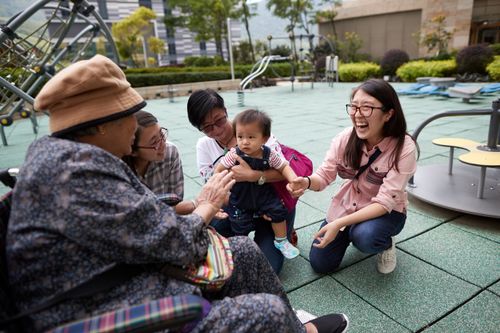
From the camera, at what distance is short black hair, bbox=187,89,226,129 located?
220 cm

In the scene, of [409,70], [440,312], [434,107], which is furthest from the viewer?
[409,70]

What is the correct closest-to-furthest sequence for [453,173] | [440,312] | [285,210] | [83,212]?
1. [83,212]
2. [440,312]
3. [285,210]
4. [453,173]

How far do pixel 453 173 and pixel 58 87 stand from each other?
149 inches

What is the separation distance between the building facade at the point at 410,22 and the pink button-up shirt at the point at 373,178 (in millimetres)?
20495

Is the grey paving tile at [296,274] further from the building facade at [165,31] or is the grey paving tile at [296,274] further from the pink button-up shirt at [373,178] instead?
the building facade at [165,31]

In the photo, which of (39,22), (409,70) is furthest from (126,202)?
(409,70)

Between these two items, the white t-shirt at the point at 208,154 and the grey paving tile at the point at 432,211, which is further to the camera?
the grey paving tile at the point at 432,211

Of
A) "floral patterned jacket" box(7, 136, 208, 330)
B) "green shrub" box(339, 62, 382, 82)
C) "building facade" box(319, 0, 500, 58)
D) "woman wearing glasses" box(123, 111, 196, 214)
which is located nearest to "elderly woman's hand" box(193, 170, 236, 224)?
"woman wearing glasses" box(123, 111, 196, 214)

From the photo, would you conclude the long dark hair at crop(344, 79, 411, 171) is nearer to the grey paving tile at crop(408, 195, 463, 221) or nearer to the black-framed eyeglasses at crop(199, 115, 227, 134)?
the black-framed eyeglasses at crop(199, 115, 227, 134)

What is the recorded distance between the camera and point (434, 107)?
8.60 m

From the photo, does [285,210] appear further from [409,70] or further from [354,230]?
[409,70]

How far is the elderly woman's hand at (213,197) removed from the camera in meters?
1.54

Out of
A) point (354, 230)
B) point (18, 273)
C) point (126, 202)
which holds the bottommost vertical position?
point (354, 230)

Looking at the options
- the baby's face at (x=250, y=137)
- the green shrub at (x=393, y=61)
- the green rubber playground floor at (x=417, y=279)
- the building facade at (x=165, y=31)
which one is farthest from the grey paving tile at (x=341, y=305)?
the building facade at (x=165, y=31)
